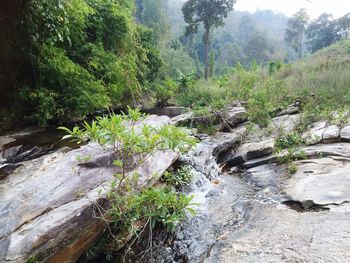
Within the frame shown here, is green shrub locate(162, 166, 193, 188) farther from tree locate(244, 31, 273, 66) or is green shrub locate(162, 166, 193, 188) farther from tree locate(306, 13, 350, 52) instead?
tree locate(244, 31, 273, 66)

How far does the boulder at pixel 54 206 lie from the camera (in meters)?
1.91

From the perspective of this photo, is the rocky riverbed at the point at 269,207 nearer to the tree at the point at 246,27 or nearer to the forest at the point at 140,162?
the forest at the point at 140,162

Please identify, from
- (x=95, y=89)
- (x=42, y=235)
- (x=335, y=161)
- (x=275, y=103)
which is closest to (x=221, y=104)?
(x=275, y=103)

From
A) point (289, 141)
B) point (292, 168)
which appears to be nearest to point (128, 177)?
point (292, 168)

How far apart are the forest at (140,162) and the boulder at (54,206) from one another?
0.4 inches

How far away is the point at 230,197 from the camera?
3.80 m

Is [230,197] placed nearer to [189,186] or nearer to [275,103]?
[189,186]

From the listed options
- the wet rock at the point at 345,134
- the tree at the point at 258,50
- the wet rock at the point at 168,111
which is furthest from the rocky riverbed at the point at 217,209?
the tree at the point at 258,50

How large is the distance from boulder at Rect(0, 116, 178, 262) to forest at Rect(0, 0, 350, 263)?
1 cm

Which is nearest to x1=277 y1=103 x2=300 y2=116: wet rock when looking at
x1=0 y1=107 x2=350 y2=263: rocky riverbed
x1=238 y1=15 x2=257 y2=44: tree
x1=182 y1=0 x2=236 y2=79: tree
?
x1=0 y1=107 x2=350 y2=263: rocky riverbed

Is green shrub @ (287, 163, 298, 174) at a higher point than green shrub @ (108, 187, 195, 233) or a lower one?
lower

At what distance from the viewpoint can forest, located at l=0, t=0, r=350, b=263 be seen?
2246mm

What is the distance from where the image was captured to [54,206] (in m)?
2.19

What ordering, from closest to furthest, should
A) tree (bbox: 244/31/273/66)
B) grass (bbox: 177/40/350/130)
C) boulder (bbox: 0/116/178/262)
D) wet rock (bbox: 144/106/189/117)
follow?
boulder (bbox: 0/116/178/262), grass (bbox: 177/40/350/130), wet rock (bbox: 144/106/189/117), tree (bbox: 244/31/273/66)
